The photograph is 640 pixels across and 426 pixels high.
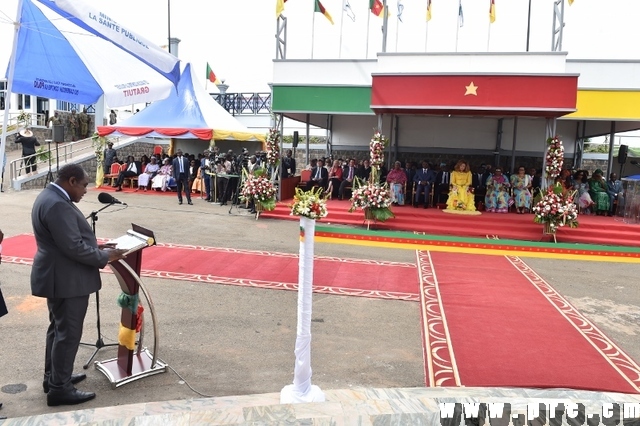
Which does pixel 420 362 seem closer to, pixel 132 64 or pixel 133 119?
pixel 132 64

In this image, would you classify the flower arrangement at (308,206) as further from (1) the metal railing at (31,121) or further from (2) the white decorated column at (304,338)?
(1) the metal railing at (31,121)

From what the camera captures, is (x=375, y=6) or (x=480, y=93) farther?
(x=375, y=6)

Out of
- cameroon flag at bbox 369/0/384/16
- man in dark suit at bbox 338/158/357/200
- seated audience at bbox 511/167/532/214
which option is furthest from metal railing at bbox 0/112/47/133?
seated audience at bbox 511/167/532/214

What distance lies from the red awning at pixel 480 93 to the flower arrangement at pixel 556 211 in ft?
6.81

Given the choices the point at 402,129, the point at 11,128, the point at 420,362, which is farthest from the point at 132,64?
the point at 11,128

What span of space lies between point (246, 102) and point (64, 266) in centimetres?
2526

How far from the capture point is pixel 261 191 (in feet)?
44.0

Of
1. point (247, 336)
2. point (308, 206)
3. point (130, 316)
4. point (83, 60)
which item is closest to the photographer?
point (308, 206)

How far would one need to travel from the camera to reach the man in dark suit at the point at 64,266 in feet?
11.7

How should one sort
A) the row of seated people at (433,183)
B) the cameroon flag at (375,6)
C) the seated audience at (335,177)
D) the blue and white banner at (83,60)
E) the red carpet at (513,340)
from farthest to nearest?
the seated audience at (335,177)
the cameroon flag at (375,6)
the row of seated people at (433,183)
the blue and white banner at (83,60)
the red carpet at (513,340)

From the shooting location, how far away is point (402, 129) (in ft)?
59.1

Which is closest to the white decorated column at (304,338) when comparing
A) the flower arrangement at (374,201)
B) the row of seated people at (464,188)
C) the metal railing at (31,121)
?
the flower arrangement at (374,201)

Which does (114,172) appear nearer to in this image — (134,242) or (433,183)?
(433,183)

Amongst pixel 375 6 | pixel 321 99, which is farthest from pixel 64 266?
pixel 375 6
